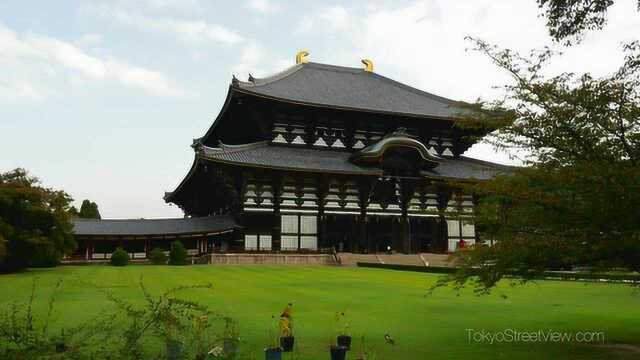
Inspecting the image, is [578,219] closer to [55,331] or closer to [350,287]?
[55,331]

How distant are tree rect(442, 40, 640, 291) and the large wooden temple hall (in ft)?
99.4

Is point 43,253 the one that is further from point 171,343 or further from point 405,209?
point 171,343

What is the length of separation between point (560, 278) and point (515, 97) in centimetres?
2093

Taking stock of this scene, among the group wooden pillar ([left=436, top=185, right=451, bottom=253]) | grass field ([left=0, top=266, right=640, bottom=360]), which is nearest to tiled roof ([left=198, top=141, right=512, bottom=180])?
wooden pillar ([left=436, top=185, right=451, bottom=253])

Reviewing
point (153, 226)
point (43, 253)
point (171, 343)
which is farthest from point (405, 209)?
point (171, 343)

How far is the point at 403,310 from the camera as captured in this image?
16.9 meters

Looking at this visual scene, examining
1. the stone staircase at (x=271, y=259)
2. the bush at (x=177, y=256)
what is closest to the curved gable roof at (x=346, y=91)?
the stone staircase at (x=271, y=259)

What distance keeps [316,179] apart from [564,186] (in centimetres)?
3479

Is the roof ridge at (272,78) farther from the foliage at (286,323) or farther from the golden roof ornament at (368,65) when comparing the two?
the foliage at (286,323)

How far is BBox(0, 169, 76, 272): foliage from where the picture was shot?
32.6 meters

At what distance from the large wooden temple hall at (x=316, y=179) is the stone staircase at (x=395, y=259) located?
219 cm

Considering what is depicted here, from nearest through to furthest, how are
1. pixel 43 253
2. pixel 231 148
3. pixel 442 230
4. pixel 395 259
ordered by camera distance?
1. pixel 43 253
2. pixel 395 259
3. pixel 231 148
4. pixel 442 230

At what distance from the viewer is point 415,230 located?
48.7 m

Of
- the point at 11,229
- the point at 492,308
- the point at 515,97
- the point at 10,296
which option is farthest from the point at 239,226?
the point at 515,97
